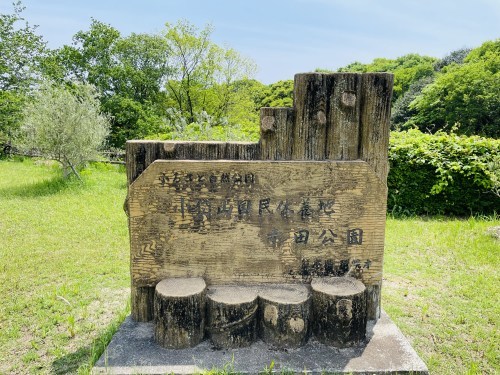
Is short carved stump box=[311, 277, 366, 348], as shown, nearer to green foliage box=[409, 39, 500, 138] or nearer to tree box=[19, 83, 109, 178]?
tree box=[19, 83, 109, 178]

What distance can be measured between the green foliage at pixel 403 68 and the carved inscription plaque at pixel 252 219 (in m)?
33.0

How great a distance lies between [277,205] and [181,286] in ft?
2.84

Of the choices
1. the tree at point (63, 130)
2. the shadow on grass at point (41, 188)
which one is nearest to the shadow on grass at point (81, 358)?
the shadow on grass at point (41, 188)

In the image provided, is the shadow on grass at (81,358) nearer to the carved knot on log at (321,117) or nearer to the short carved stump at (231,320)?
the short carved stump at (231,320)

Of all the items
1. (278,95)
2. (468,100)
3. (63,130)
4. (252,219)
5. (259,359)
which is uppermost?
(278,95)

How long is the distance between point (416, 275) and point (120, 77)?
1092 inches

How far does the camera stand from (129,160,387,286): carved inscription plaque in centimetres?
280

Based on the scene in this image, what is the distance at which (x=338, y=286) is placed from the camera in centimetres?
276

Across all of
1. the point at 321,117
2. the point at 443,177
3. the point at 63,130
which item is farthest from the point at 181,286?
the point at 63,130

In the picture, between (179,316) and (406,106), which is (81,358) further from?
(406,106)

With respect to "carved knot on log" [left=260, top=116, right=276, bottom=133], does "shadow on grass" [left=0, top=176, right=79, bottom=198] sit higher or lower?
lower

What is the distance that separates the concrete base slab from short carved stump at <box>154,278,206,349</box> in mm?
59

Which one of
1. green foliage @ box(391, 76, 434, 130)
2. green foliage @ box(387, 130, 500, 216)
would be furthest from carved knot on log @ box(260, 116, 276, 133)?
green foliage @ box(391, 76, 434, 130)

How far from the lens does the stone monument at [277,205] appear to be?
279cm
